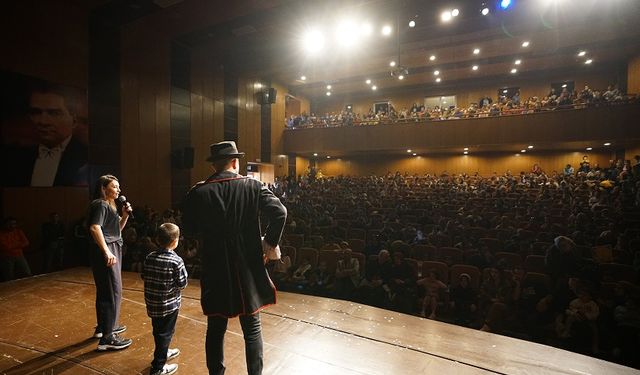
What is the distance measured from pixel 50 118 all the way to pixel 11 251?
10.4 ft

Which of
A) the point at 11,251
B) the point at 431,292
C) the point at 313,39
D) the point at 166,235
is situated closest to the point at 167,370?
the point at 166,235

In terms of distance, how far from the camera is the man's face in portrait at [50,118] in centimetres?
685

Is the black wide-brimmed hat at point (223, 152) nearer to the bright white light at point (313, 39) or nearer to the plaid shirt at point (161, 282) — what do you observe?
the plaid shirt at point (161, 282)

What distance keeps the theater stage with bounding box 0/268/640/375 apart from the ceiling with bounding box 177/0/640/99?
7340mm

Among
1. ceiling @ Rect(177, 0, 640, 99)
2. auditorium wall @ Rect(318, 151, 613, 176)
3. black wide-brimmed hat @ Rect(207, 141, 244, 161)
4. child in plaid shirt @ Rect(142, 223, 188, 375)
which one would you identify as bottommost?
child in plaid shirt @ Rect(142, 223, 188, 375)

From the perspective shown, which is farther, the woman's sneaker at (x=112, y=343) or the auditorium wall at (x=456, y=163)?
the auditorium wall at (x=456, y=163)

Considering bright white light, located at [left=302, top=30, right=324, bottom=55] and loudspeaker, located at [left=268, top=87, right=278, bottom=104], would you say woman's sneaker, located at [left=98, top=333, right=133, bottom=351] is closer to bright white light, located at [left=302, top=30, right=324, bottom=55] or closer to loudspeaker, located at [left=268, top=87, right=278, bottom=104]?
bright white light, located at [left=302, top=30, right=324, bottom=55]

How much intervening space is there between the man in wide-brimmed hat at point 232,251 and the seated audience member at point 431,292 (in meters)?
3.03

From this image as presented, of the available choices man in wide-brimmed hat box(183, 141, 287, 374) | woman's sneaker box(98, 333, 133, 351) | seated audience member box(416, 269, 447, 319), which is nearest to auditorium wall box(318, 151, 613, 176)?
seated audience member box(416, 269, 447, 319)

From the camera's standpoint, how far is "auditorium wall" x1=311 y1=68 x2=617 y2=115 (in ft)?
51.3

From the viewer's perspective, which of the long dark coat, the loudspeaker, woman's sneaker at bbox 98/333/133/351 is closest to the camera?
the long dark coat

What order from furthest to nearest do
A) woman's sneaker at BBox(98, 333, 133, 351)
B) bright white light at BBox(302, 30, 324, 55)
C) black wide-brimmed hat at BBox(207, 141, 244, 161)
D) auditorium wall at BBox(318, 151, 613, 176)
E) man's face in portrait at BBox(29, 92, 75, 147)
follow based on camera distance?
auditorium wall at BBox(318, 151, 613, 176), bright white light at BBox(302, 30, 324, 55), man's face in portrait at BBox(29, 92, 75, 147), woman's sneaker at BBox(98, 333, 133, 351), black wide-brimmed hat at BBox(207, 141, 244, 161)

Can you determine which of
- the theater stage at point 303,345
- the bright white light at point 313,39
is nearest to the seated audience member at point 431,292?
the theater stage at point 303,345

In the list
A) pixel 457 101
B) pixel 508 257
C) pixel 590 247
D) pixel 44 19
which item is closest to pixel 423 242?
pixel 508 257
